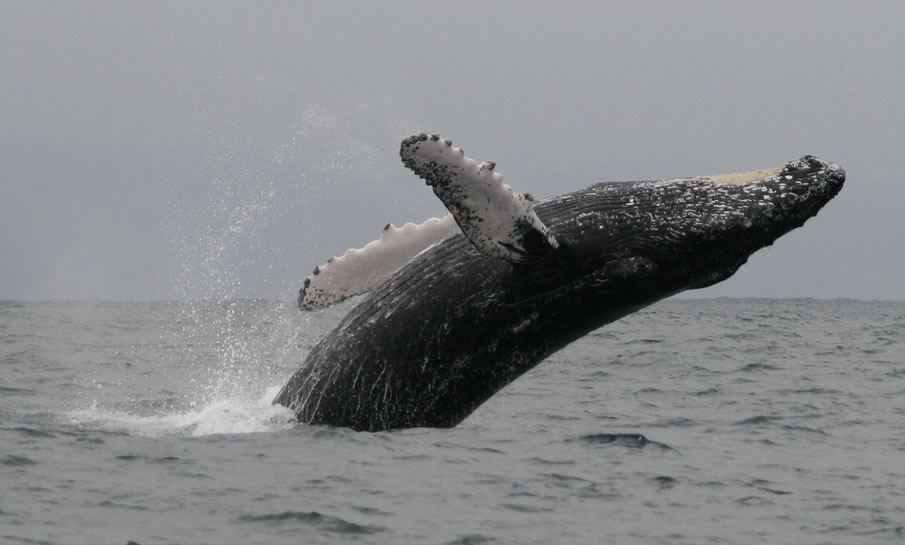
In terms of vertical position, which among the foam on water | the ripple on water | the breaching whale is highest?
the breaching whale

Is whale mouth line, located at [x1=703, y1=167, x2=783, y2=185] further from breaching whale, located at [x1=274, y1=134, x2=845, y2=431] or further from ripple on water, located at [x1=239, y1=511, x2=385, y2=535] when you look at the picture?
ripple on water, located at [x1=239, y1=511, x2=385, y2=535]

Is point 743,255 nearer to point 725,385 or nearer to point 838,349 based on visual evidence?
point 725,385

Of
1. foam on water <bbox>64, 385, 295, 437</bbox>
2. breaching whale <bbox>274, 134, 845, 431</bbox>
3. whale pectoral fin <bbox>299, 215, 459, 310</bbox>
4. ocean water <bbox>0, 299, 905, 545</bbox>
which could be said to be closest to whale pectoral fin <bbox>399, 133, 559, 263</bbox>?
breaching whale <bbox>274, 134, 845, 431</bbox>

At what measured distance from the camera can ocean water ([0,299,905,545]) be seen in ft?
30.6

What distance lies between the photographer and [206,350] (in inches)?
1152

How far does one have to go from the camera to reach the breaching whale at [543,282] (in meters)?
10.1

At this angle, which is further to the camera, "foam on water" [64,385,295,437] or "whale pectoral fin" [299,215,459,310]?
"foam on water" [64,385,295,437]

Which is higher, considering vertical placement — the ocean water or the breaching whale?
the breaching whale

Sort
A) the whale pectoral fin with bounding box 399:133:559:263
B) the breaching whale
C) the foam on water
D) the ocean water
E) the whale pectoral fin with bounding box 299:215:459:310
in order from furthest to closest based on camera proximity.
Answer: the foam on water → the whale pectoral fin with bounding box 299:215:459:310 → the breaching whale → the ocean water → the whale pectoral fin with bounding box 399:133:559:263

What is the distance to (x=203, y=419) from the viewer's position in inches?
505

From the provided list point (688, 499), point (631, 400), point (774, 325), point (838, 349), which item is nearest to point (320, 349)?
point (688, 499)

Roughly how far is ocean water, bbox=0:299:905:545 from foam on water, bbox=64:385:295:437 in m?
0.04

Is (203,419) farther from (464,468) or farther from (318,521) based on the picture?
(318,521)

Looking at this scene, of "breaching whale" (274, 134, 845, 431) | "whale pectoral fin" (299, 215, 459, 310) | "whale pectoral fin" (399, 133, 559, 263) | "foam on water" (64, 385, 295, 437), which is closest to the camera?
"whale pectoral fin" (399, 133, 559, 263)
